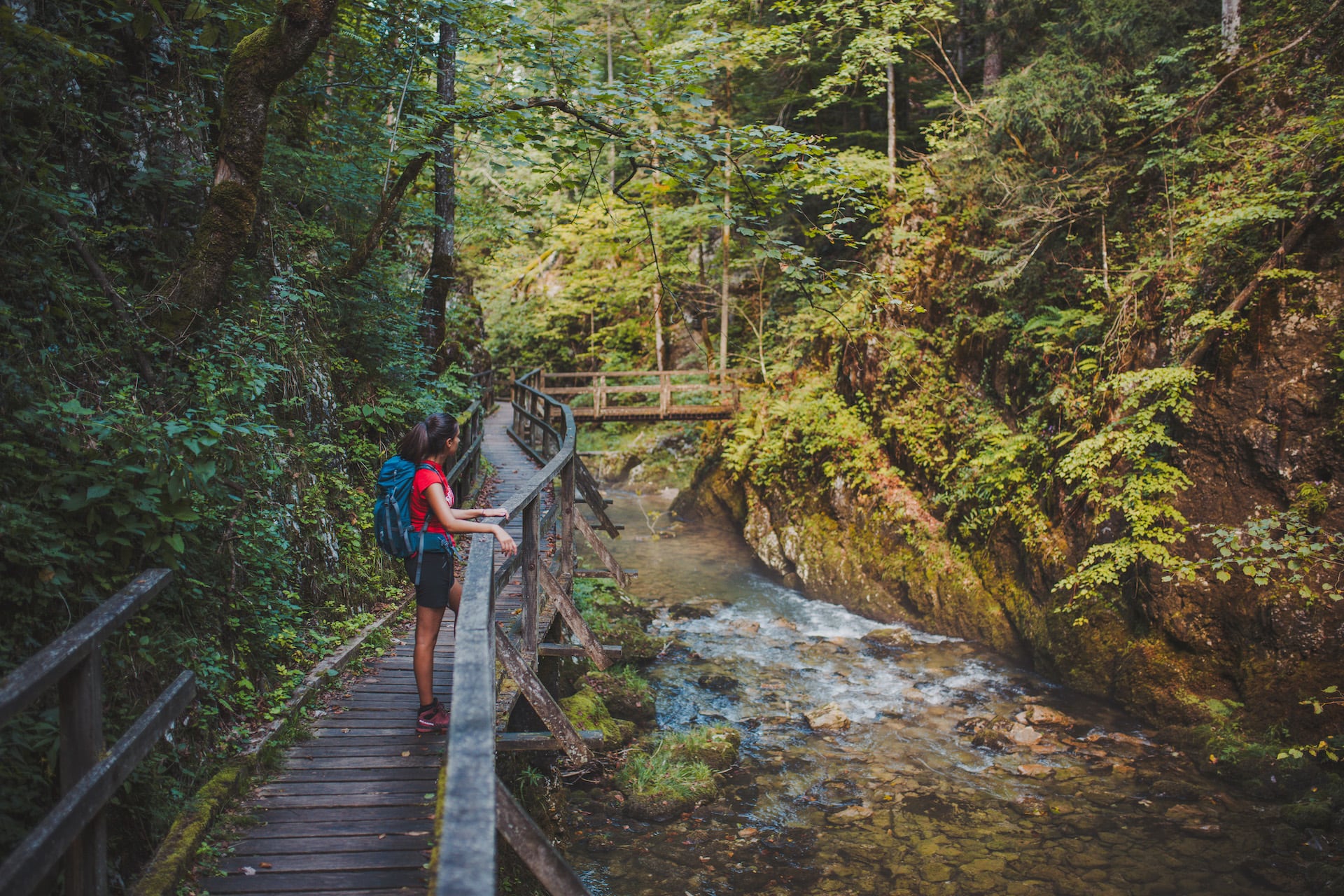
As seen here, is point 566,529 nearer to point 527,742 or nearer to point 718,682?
point 527,742

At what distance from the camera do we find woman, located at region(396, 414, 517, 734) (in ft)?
13.6

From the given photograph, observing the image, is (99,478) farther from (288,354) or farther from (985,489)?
(985,489)

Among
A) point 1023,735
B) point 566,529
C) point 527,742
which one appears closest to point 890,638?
point 1023,735

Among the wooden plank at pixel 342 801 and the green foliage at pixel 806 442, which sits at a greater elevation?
the green foliage at pixel 806 442

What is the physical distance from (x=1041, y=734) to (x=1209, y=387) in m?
4.59

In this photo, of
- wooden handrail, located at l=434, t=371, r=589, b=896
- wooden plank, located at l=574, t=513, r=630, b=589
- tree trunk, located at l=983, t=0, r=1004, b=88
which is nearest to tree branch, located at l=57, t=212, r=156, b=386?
wooden handrail, located at l=434, t=371, r=589, b=896

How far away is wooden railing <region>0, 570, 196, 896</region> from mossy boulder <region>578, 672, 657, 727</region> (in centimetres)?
639

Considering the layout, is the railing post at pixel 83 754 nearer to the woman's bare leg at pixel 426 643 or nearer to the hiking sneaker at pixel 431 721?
the woman's bare leg at pixel 426 643

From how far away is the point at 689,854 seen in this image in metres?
6.37

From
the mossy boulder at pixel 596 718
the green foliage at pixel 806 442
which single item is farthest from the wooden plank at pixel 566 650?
the green foliage at pixel 806 442

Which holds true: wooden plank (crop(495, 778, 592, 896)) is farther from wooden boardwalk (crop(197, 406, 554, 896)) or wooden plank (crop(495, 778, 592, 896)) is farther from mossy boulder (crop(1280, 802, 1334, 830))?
mossy boulder (crop(1280, 802, 1334, 830))

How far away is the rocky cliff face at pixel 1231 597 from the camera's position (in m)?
7.24

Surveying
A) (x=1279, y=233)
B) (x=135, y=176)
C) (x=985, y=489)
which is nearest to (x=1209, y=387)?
(x=1279, y=233)

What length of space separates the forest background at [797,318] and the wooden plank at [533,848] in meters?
1.87
